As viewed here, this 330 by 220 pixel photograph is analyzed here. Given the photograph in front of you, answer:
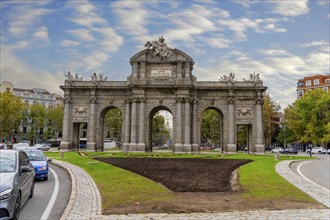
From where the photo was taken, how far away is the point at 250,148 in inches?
2019

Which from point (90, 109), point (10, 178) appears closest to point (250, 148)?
point (90, 109)

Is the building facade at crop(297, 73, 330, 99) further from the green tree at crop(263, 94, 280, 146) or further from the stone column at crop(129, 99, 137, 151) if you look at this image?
the stone column at crop(129, 99, 137, 151)

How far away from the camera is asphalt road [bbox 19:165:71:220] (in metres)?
10.1

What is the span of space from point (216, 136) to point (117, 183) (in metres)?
76.8

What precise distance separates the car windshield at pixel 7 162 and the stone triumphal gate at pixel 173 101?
3804 cm

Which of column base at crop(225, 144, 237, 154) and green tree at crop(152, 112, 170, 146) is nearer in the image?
column base at crop(225, 144, 237, 154)

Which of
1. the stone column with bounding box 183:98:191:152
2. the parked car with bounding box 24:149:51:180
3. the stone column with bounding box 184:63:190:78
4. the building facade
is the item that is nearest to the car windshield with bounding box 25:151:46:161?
the parked car with bounding box 24:149:51:180

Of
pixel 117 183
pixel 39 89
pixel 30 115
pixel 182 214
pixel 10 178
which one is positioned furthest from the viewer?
pixel 39 89

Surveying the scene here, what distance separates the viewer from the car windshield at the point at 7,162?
392 inches

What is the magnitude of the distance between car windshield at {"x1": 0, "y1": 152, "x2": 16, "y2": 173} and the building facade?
97.6m

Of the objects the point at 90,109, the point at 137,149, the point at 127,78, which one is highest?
the point at 127,78

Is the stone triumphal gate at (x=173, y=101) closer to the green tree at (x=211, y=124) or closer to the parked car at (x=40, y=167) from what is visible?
the parked car at (x=40, y=167)

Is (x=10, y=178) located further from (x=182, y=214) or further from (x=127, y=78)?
(x=127, y=78)

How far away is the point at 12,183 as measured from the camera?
9008 millimetres
